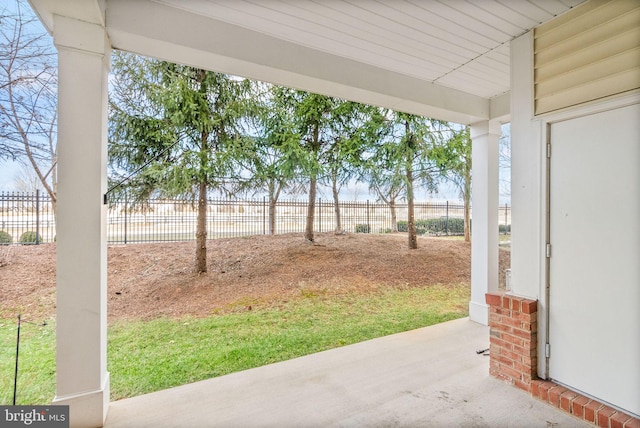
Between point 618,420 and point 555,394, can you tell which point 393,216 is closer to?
point 555,394

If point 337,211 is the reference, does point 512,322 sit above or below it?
below

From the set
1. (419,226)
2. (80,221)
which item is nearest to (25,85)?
(80,221)

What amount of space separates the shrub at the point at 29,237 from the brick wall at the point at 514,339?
21.8 ft

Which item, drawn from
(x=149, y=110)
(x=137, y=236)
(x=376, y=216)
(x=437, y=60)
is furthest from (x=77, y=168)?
(x=376, y=216)

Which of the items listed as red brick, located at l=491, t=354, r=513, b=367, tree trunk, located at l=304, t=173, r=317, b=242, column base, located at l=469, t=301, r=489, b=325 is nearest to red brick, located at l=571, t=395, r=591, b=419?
red brick, located at l=491, t=354, r=513, b=367

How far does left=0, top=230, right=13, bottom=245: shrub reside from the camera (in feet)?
14.2

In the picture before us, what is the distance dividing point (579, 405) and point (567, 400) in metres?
0.07

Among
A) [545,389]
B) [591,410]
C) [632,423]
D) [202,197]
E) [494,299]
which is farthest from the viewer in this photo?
[202,197]

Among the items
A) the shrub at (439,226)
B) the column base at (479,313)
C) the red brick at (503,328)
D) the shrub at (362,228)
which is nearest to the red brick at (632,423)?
the red brick at (503,328)

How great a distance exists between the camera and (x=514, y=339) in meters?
2.34

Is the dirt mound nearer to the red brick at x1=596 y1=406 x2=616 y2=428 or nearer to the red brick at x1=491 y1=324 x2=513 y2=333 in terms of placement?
the red brick at x1=491 y1=324 x2=513 y2=333

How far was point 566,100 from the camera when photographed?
6.97 ft

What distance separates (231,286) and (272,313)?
113 cm

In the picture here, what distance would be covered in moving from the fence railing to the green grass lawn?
170 centimetres
